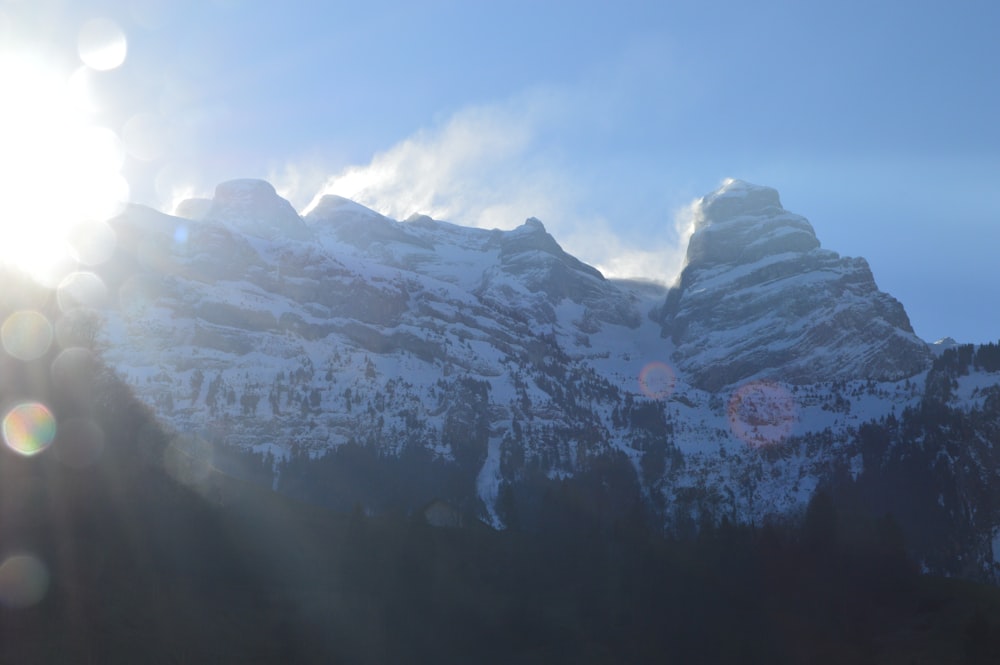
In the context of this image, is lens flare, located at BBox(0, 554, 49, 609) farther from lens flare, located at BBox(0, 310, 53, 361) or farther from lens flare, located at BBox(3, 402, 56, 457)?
lens flare, located at BBox(0, 310, 53, 361)

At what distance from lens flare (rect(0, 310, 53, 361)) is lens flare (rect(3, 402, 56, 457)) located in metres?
6.35

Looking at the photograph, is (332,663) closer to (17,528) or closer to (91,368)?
(17,528)

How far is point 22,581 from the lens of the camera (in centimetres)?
7375

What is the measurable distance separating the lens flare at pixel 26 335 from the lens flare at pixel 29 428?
6.35 m

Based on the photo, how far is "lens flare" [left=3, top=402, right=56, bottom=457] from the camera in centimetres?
8762

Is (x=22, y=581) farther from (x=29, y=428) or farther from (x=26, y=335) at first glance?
(x=26, y=335)

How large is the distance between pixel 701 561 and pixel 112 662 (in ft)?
216

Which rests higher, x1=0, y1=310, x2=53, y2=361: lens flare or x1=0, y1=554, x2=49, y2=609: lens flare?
x1=0, y1=310, x2=53, y2=361: lens flare

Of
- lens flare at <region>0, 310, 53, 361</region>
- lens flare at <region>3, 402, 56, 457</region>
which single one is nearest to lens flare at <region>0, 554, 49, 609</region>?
lens flare at <region>3, 402, 56, 457</region>

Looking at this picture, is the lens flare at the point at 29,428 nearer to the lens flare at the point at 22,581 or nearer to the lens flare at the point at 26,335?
the lens flare at the point at 26,335

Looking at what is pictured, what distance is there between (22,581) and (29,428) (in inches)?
797

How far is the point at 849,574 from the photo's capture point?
109m

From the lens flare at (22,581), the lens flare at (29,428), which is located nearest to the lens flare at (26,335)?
the lens flare at (29,428)

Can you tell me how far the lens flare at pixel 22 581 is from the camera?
71125mm
